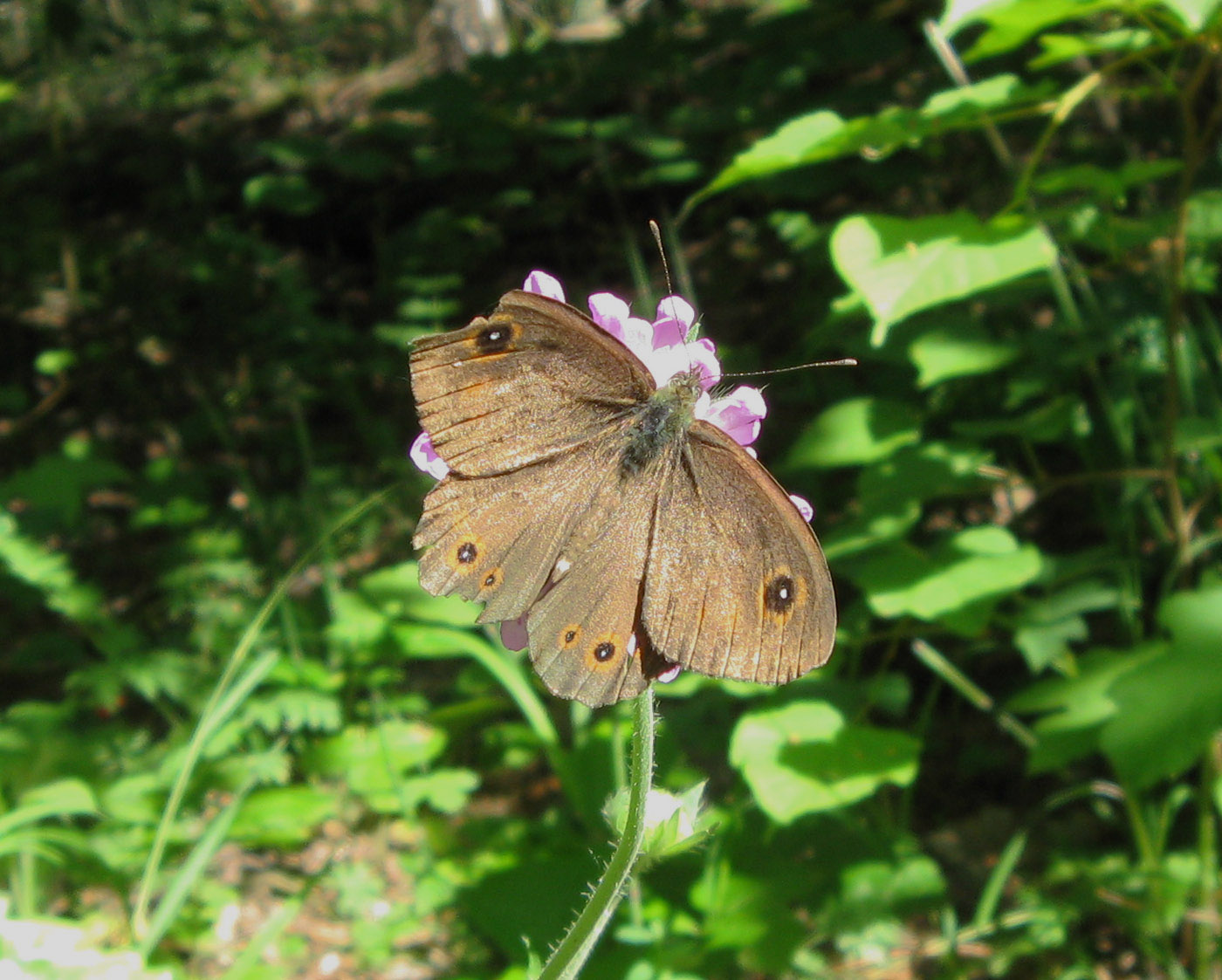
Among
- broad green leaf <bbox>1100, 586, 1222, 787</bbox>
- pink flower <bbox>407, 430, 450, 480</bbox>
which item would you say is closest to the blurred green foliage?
broad green leaf <bbox>1100, 586, 1222, 787</bbox>

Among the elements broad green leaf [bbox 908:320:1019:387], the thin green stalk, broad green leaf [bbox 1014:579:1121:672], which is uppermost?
broad green leaf [bbox 908:320:1019:387]

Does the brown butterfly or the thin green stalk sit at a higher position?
the brown butterfly

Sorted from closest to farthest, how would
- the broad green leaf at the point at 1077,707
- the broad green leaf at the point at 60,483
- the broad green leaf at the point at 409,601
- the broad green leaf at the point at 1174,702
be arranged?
1. the broad green leaf at the point at 1174,702
2. the broad green leaf at the point at 1077,707
3. the broad green leaf at the point at 409,601
4. the broad green leaf at the point at 60,483

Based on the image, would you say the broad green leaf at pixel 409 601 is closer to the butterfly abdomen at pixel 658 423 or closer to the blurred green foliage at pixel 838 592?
the blurred green foliage at pixel 838 592

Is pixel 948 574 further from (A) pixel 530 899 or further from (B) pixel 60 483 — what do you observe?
(B) pixel 60 483

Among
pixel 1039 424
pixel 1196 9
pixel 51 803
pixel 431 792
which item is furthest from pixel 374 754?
pixel 1196 9

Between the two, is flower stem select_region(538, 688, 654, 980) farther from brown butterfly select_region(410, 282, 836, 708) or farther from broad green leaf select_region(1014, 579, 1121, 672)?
broad green leaf select_region(1014, 579, 1121, 672)

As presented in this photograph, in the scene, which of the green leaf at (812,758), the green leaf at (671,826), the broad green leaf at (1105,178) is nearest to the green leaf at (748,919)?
the green leaf at (812,758)
